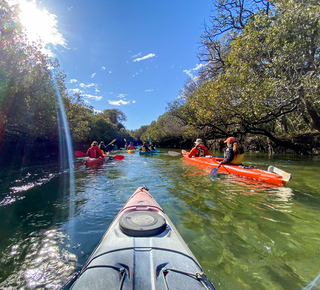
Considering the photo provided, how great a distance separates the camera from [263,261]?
2.20 metres

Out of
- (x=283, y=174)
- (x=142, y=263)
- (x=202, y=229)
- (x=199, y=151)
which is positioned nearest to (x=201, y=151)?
(x=199, y=151)

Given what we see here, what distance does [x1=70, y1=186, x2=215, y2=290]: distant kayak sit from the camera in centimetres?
118

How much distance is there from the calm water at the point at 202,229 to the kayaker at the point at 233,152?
1.36m

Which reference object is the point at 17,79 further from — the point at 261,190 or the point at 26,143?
the point at 261,190

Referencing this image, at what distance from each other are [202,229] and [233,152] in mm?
4565

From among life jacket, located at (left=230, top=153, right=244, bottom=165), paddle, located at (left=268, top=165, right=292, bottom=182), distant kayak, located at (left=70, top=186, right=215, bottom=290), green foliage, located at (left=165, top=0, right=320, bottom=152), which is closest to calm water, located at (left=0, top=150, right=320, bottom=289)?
paddle, located at (left=268, top=165, right=292, bottom=182)

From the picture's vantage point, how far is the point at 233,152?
6828mm

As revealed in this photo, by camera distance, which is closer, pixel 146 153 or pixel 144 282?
pixel 144 282

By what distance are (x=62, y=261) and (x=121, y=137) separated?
48.1 meters

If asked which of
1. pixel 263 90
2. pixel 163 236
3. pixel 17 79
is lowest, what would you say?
pixel 163 236

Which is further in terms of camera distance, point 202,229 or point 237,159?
point 237,159

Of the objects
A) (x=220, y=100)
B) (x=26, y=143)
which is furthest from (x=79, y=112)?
(x=220, y=100)

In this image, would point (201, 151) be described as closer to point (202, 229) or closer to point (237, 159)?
point (237, 159)

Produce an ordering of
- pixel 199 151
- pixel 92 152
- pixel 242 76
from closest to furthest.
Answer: pixel 242 76, pixel 92 152, pixel 199 151
